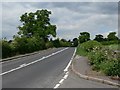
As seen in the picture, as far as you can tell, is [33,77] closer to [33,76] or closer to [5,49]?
[33,76]

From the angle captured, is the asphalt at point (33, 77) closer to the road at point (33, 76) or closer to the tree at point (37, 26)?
the road at point (33, 76)

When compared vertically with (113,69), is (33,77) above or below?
below

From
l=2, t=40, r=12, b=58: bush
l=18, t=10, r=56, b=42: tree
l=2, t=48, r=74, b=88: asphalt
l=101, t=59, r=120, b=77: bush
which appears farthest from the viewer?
l=18, t=10, r=56, b=42: tree

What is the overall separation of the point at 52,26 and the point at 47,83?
75531 mm

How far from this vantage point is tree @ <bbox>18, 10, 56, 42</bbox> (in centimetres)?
8525

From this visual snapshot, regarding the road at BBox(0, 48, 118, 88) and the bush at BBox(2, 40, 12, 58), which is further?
the bush at BBox(2, 40, 12, 58)

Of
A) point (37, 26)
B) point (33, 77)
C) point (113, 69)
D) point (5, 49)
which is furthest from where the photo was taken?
point (37, 26)

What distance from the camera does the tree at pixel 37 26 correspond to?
85.2 m

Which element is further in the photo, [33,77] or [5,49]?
[5,49]

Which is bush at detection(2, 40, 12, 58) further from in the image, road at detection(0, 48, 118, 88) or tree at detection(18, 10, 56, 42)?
tree at detection(18, 10, 56, 42)

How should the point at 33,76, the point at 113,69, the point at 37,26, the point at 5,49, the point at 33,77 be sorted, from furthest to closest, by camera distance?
the point at 37,26
the point at 5,49
the point at 33,76
the point at 33,77
the point at 113,69

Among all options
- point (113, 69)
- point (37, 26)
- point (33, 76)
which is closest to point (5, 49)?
point (33, 76)

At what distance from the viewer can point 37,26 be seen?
283 ft

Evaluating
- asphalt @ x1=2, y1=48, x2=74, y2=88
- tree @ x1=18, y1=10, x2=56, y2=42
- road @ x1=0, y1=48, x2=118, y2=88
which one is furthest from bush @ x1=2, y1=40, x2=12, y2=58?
tree @ x1=18, y1=10, x2=56, y2=42
